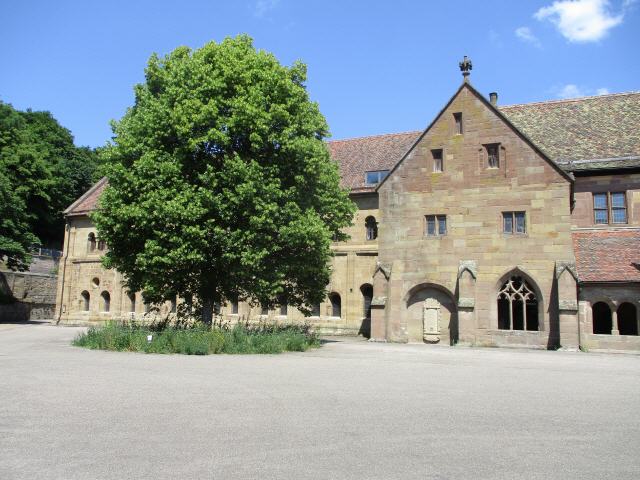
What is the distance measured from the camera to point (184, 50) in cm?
2473

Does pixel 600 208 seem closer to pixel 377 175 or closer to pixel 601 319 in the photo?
pixel 601 319

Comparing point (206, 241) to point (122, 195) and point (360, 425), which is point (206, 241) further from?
point (360, 425)

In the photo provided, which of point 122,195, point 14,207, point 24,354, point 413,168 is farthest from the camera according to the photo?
point 14,207

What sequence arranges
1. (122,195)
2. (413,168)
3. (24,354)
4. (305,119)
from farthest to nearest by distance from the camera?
1. (413,168)
2. (305,119)
3. (122,195)
4. (24,354)

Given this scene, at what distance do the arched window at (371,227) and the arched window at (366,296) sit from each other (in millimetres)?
3204

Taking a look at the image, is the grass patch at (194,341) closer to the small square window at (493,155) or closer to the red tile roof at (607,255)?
the red tile roof at (607,255)

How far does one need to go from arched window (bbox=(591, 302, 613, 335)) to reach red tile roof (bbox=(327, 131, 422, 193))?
50.6 ft

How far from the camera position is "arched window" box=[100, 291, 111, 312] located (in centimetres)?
4644

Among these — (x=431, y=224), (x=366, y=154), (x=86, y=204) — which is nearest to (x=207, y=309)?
(x=431, y=224)

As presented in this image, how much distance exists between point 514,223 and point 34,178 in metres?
44.7

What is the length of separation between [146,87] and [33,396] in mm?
18185

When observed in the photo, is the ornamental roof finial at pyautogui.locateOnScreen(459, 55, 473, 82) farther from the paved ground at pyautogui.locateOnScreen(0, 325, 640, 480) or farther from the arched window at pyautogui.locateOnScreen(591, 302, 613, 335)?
the paved ground at pyautogui.locateOnScreen(0, 325, 640, 480)

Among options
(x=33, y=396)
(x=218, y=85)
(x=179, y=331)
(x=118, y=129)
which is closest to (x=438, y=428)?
(x=33, y=396)

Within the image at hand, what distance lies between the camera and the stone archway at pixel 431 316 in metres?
28.8
